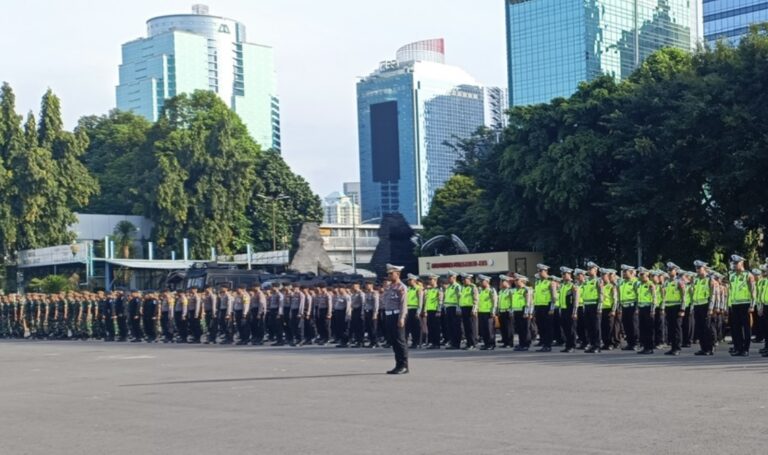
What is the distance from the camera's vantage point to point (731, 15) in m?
107

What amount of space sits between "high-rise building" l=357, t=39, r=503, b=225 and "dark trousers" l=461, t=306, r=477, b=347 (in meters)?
146

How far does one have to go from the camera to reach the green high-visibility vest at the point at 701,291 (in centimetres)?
2041

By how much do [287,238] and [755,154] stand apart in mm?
51256

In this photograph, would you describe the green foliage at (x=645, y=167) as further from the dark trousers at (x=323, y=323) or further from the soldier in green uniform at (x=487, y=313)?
the dark trousers at (x=323, y=323)

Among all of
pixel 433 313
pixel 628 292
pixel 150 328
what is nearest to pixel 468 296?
pixel 433 313

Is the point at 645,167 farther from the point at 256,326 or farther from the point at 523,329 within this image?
the point at 256,326

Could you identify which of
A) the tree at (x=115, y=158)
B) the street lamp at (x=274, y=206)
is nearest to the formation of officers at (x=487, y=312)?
the street lamp at (x=274, y=206)

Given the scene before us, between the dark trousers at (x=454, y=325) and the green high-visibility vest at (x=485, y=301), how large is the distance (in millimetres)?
716

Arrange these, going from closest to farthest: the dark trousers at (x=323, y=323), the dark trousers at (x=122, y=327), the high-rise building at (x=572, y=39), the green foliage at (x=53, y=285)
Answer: the dark trousers at (x=323, y=323) → the dark trousers at (x=122, y=327) → the green foliage at (x=53, y=285) → the high-rise building at (x=572, y=39)

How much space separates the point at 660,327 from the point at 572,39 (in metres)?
111

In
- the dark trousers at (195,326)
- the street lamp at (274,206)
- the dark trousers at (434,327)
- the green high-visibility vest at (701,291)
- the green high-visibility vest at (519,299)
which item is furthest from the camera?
the street lamp at (274,206)

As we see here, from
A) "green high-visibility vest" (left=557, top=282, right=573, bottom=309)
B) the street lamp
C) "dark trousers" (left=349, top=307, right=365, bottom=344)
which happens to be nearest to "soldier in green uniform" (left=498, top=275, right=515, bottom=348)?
"green high-visibility vest" (left=557, top=282, right=573, bottom=309)

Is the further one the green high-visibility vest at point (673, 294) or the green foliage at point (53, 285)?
the green foliage at point (53, 285)

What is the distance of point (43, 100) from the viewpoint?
208 feet
